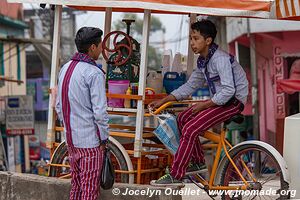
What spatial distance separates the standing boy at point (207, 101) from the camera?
524cm

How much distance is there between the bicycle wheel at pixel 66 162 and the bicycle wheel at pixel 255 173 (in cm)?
91

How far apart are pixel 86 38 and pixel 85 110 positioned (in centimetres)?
57

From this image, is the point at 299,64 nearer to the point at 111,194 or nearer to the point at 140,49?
the point at 140,49

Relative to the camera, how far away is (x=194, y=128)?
17.3 ft

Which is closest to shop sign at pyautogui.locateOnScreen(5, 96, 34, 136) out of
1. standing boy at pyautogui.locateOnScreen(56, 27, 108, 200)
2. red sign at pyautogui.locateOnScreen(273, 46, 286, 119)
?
red sign at pyautogui.locateOnScreen(273, 46, 286, 119)

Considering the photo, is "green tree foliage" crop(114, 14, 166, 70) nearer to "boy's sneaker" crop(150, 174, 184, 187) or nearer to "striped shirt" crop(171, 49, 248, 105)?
"striped shirt" crop(171, 49, 248, 105)

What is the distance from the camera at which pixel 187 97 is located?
5855 mm

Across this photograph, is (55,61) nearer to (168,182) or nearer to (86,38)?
(86,38)

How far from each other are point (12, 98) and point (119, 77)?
15497 mm

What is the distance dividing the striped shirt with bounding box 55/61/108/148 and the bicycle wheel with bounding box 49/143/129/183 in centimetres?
89

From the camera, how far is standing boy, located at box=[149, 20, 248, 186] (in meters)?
5.24

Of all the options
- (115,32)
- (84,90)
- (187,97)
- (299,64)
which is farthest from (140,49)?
(299,64)

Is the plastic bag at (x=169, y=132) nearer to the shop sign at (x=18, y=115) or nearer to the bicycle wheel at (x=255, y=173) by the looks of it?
the bicycle wheel at (x=255, y=173)

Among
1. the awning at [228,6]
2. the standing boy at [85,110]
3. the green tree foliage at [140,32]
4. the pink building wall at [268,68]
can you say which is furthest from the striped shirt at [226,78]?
the pink building wall at [268,68]
